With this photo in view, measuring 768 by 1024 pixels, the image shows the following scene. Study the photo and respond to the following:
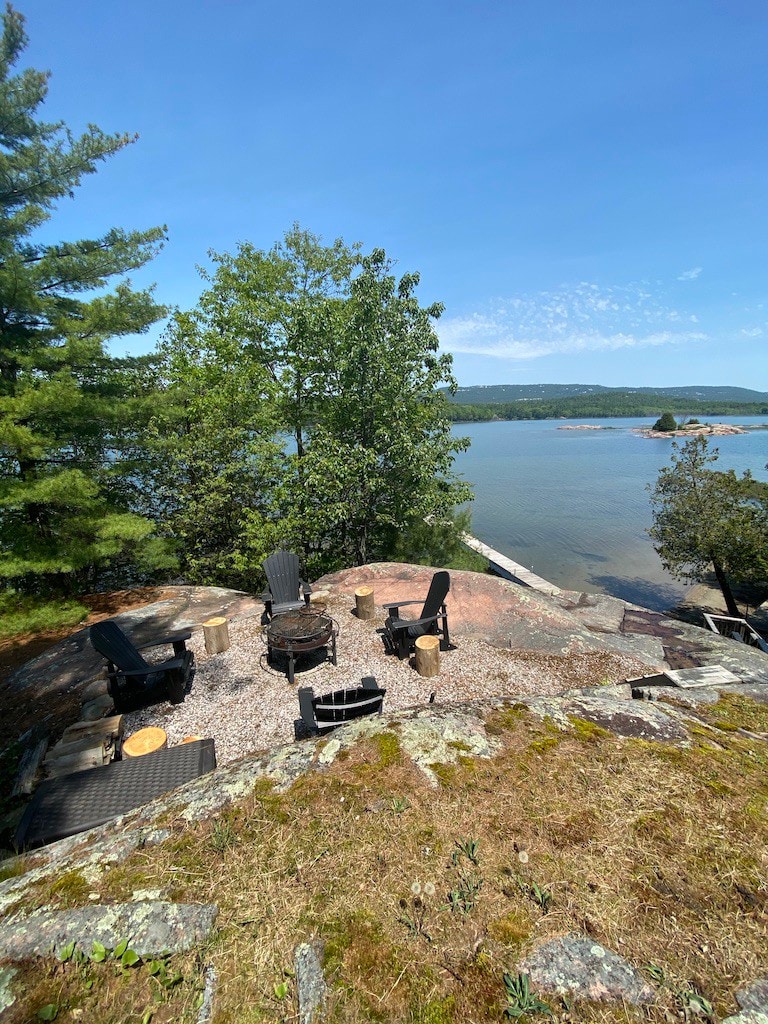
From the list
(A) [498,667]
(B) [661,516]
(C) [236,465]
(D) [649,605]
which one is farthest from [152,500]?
(D) [649,605]

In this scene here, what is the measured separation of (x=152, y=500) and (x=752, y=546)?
16.4m

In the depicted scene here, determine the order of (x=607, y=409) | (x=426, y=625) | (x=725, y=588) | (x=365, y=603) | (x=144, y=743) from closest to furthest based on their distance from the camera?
(x=144, y=743)
(x=426, y=625)
(x=365, y=603)
(x=725, y=588)
(x=607, y=409)

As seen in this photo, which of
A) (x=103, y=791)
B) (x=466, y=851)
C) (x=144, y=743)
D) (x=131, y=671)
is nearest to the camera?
(x=466, y=851)

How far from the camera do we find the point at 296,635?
535 cm

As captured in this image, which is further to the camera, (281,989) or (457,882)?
(457,882)

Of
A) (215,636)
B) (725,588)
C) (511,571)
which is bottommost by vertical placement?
(511,571)

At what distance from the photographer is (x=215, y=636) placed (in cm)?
591

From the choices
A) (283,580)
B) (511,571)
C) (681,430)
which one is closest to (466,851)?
(283,580)

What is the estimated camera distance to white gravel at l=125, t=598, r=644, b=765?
14.6 ft

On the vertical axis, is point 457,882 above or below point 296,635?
above

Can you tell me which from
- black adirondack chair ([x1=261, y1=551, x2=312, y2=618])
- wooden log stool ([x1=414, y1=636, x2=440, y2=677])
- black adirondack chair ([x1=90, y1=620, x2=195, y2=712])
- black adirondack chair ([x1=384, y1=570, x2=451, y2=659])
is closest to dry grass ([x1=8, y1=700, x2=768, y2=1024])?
wooden log stool ([x1=414, y1=636, x2=440, y2=677])

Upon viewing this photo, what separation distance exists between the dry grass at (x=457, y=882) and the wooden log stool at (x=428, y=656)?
281 centimetres

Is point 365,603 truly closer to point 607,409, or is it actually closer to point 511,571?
point 511,571

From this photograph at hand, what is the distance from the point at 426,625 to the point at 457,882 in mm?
4172
